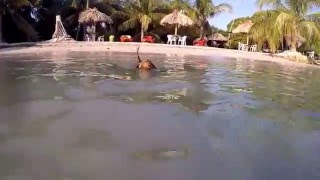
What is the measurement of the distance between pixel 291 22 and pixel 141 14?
1068 centimetres

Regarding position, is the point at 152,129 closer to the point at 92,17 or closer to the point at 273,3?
the point at 273,3

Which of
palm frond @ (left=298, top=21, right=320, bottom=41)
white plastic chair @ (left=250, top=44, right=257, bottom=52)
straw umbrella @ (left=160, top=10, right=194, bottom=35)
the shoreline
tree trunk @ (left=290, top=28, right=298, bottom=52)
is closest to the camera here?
the shoreline

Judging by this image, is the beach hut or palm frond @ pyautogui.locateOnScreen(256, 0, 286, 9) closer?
palm frond @ pyautogui.locateOnScreen(256, 0, 286, 9)

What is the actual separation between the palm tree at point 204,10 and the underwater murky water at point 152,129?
58.2 ft

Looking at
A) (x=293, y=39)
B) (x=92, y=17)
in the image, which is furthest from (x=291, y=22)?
(x=92, y=17)

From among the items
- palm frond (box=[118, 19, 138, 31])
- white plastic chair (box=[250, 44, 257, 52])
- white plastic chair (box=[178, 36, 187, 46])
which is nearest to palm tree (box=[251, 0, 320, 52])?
white plastic chair (box=[250, 44, 257, 52])

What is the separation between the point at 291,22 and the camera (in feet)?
75.9

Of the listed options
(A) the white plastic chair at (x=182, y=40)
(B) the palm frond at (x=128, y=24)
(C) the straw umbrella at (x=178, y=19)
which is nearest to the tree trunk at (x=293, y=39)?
(C) the straw umbrella at (x=178, y=19)

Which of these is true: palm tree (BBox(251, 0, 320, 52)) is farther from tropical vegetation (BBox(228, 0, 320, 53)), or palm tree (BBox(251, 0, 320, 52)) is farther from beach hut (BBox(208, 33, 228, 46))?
beach hut (BBox(208, 33, 228, 46))

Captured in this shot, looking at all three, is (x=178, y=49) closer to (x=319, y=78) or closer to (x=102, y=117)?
(x=319, y=78)

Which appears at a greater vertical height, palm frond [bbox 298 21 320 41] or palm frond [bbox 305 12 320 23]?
palm frond [bbox 305 12 320 23]

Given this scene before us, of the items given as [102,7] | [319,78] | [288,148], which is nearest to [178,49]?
[102,7]

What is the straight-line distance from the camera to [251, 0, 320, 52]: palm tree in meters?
22.9

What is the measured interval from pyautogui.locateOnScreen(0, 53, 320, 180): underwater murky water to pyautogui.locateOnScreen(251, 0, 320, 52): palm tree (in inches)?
431
